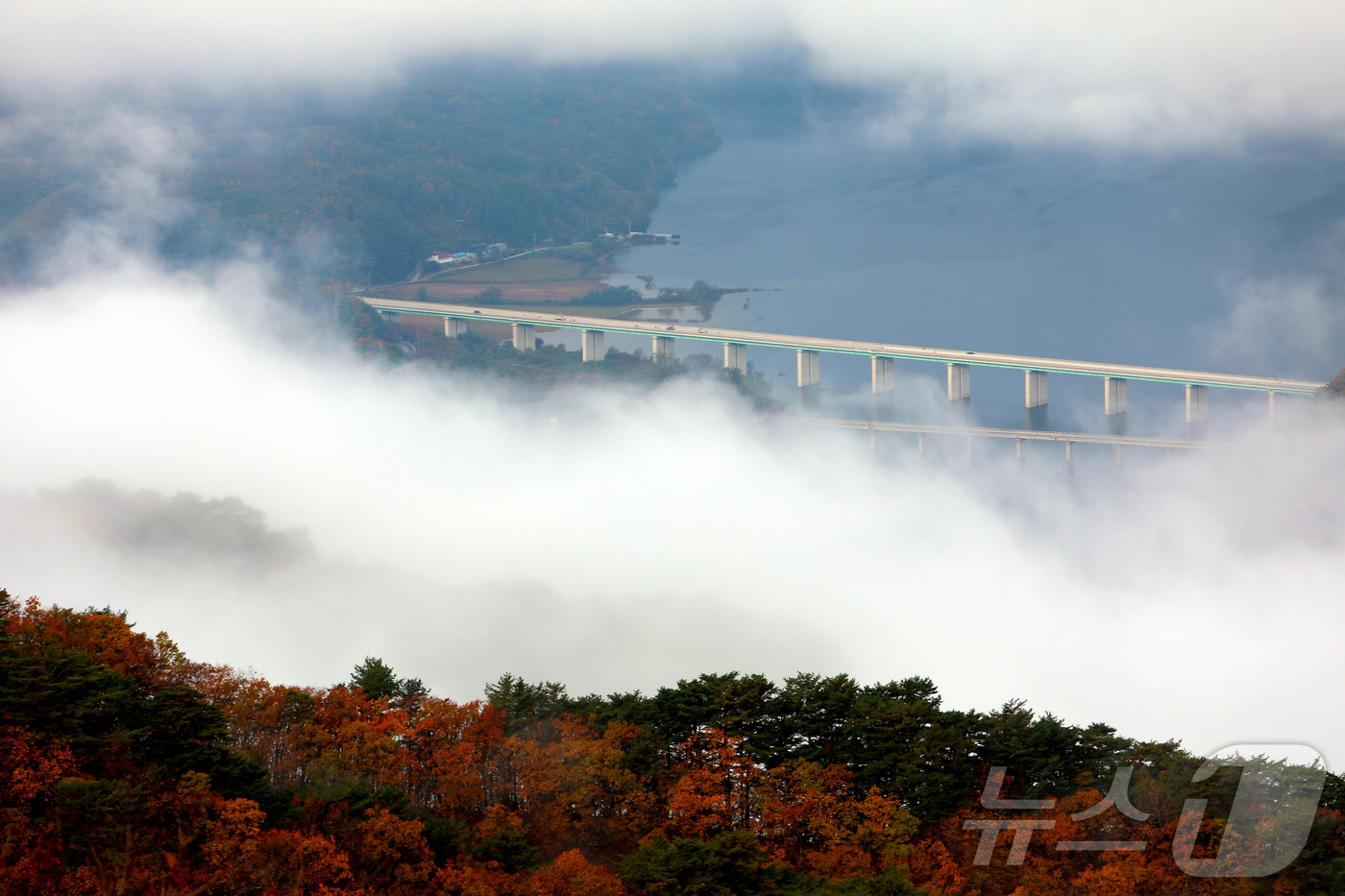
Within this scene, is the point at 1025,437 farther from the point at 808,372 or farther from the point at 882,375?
→ the point at 808,372

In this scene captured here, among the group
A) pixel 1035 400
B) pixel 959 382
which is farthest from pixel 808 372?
pixel 1035 400

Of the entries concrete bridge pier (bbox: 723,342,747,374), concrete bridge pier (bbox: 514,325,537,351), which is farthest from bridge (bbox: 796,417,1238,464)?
concrete bridge pier (bbox: 514,325,537,351)

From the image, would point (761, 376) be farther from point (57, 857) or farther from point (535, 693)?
point (57, 857)

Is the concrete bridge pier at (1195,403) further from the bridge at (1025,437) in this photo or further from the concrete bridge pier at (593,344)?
the concrete bridge pier at (593,344)

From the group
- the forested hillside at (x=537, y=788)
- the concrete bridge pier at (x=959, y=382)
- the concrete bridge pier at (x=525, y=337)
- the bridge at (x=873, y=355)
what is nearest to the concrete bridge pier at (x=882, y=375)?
the bridge at (x=873, y=355)

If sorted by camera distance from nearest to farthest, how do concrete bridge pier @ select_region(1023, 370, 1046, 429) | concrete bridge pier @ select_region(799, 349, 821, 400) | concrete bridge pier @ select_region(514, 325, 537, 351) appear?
concrete bridge pier @ select_region(1023, 370, 1046, 429), concrete bridge pier @ select_region(799, 349, 821, 400), concrete bridge pier @ select_region(514, 325, 537, 351)

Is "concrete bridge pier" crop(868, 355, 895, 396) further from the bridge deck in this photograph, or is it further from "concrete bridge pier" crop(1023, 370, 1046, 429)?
"concrete bridge pier" crop(1023, 370, 1046, 429)

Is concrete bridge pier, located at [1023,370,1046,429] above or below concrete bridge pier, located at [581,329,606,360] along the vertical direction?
below
